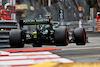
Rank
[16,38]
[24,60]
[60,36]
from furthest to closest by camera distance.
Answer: [16,38] < [60,36] < [24,60]

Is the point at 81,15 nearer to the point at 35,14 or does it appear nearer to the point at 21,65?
the point at 35,14

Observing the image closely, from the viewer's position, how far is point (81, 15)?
27.7 m

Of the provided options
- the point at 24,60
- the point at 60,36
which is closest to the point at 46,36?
the point at 60,36

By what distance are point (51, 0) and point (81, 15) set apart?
56.1 ft

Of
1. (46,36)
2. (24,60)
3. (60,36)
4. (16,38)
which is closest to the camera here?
(24,60)

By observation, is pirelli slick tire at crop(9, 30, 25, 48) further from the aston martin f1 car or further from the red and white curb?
the red and white curb

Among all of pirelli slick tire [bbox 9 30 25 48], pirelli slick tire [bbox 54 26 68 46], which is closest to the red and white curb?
pirelli slick tire [bbox 9 30 25 48]

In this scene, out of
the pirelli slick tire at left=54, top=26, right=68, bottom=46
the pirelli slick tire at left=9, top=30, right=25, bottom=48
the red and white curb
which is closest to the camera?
the red and white curb

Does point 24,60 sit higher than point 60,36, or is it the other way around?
point 60,36

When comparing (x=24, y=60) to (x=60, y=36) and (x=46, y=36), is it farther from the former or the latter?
(x=46, y=36)

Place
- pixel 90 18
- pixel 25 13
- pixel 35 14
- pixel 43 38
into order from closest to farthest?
pixel 43 38
pixel 90 18
pixel 35 14
pixel 25 13

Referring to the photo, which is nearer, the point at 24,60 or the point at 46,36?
the point at 24,60

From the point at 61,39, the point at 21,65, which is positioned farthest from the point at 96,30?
the point at 21,65

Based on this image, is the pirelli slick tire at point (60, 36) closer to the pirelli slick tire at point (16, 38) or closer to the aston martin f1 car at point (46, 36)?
the aston martin f1 car at point (46, 36)
